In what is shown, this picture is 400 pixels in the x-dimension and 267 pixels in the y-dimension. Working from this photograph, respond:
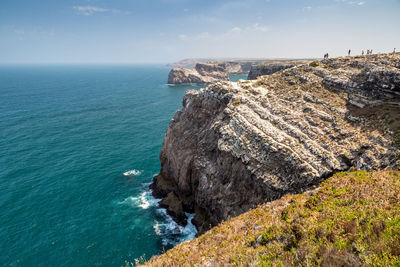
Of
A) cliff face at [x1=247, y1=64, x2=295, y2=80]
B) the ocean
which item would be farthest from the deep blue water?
cliff face at [x1=247, y1=64, x2=295, y2=80]

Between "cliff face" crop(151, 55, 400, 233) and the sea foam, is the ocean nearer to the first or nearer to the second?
the sea foam

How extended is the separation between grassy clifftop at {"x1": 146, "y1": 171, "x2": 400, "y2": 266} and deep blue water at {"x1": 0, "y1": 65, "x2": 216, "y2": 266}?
22.7m

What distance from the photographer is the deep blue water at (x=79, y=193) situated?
110 feet

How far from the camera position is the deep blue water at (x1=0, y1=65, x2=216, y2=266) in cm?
3341

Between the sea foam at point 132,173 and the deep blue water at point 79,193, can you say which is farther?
the sea foam at point 132,173

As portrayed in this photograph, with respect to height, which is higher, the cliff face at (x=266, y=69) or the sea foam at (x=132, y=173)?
the cliff face at (x=266, y=69)

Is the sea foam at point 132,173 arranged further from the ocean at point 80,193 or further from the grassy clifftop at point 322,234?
the grassy clifftop at point 322,234

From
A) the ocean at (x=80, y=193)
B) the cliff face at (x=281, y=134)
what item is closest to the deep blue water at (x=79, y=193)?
the ocean at (x=80, y=193)

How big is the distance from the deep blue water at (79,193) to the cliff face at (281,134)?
8.61 meters

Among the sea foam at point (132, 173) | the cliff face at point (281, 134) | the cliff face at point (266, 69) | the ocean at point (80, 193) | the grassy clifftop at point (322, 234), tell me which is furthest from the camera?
the cliff face at point (266, 69)

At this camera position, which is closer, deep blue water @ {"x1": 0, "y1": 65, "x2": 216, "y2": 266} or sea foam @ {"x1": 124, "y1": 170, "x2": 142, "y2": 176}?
deep blue water @ {"x1": 0, "y1": 65, "x2": 216, "y2": 266}

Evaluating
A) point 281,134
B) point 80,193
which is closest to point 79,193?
point 80,193

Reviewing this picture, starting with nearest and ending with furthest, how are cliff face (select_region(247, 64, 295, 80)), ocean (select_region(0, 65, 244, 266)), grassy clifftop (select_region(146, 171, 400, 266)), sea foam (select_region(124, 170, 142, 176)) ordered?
grassy clifftop (select_region(146, 171, 400, 266)) → ocean (select_region(0, 65, 244, 266)) → sea foam (select_region(124, 170, 142, 176)) → cliff face (select_region(247, 64, 295, 80))

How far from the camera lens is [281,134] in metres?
29.6
